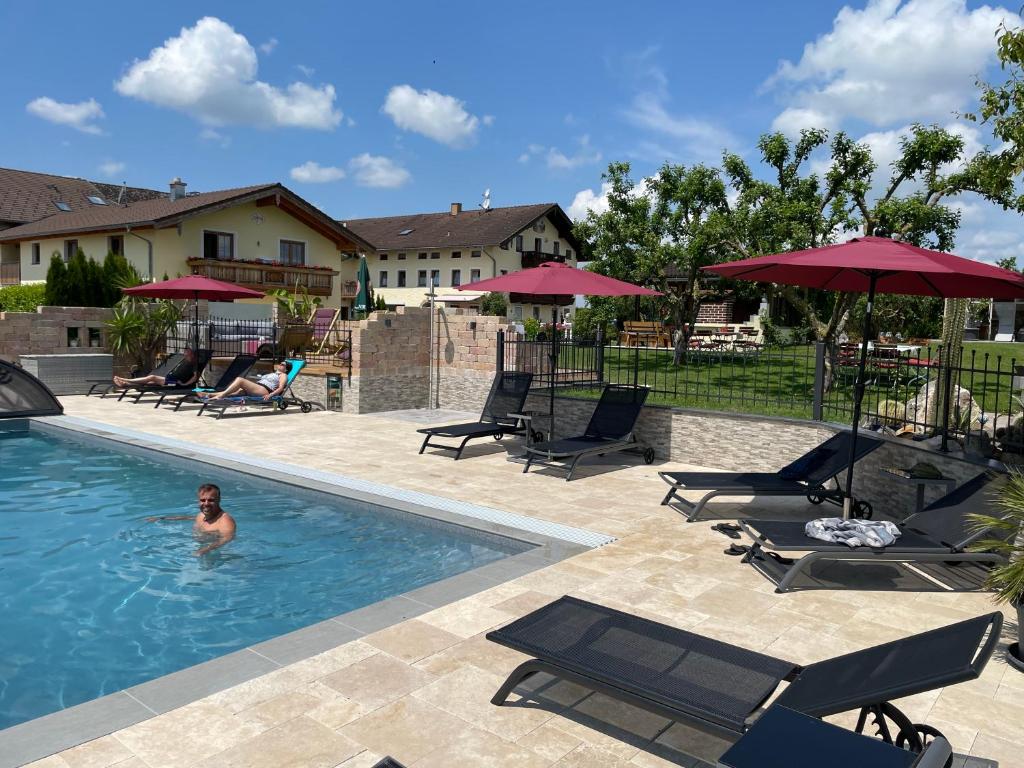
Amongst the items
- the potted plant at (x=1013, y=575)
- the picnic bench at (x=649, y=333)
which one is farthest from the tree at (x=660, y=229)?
the potted plant at (x=1013, y=575)

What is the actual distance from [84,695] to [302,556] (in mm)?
2408

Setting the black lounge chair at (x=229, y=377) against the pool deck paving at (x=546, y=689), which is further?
the black lounge chair at (x=229, y=377)

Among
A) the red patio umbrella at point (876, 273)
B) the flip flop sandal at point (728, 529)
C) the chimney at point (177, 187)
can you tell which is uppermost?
the chimney at point (177, 187)

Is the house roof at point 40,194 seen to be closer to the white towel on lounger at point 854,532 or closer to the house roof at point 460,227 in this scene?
the house roof at point 460,227

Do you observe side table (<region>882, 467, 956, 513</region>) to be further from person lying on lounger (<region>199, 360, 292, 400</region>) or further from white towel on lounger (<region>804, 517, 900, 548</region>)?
person lying on lounger (<region>199, 360, 292, 400</region>)

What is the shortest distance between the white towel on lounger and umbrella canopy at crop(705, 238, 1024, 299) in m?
1.95

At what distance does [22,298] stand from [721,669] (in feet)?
97.4

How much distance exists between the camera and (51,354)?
55.4 feet

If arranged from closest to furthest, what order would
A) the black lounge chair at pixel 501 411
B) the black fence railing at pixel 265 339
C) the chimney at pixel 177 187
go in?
the black lounge chair at pixel 501 411
the black fence railing at pixel 265 339
the chimney at pixel 177 187

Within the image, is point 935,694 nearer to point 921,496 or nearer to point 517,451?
point 921,496

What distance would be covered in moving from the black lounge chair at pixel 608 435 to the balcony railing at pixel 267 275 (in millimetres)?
23964

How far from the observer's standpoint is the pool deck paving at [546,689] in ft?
10.5

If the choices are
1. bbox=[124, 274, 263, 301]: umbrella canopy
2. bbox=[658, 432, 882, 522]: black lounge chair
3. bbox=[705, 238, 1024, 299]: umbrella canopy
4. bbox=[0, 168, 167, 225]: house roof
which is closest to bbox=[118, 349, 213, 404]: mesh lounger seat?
bbox=[124, 274, 263, 301]: umbrella canopy

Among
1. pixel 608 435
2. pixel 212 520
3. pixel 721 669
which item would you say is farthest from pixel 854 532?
pixel 212 520
